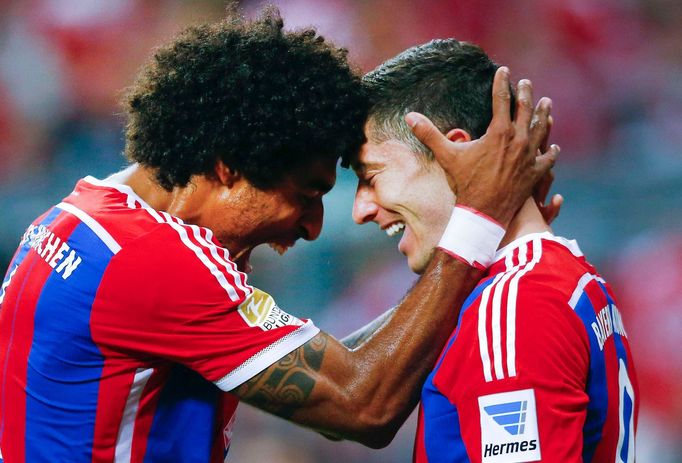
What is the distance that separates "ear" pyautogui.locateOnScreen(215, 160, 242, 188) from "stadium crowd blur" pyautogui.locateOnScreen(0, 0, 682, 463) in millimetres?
2835

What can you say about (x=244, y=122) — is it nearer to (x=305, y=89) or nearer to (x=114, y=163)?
(x=305, y=89)

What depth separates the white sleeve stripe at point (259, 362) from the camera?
2178 mm

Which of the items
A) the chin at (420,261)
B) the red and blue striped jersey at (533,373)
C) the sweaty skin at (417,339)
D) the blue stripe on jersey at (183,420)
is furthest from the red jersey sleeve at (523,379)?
the blue stripe on jersey at (183,420)

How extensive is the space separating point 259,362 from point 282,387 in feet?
0.29

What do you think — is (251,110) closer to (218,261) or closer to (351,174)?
(218,261)

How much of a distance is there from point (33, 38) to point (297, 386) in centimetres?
443

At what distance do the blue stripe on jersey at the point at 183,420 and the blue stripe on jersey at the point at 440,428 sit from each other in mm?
687

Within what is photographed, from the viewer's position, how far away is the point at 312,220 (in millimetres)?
2656

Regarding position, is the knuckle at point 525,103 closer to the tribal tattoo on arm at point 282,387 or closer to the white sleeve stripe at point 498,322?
the white sleeve stripe at point 498,322

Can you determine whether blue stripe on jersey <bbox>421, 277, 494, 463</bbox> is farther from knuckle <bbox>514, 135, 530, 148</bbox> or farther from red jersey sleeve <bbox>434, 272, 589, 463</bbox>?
knuckle <bbox>514, 135, 530, 148</bbox>

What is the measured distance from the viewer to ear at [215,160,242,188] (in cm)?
250

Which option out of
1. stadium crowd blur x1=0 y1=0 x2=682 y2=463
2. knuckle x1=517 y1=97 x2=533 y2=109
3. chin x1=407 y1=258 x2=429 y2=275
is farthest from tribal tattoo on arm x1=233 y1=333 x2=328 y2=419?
stadium crowd blur x1=0 y1=0 x2=682 y2=463

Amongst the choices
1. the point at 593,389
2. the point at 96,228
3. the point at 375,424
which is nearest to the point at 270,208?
the point at 96,228

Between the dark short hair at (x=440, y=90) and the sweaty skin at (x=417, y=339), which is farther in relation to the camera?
the dark short hair at (x=440, y=90)
